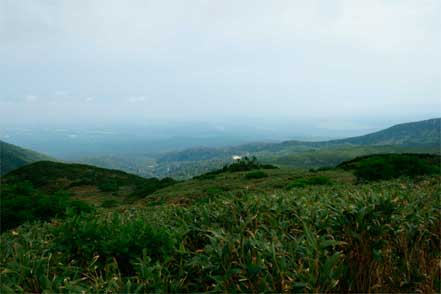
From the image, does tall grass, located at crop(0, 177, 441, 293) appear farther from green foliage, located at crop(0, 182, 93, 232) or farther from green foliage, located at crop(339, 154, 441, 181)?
green foliage, located at crop(339, 154, 441, 181)

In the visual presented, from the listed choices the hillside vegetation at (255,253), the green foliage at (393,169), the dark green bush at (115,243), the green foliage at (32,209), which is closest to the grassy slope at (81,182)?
the green foliage at (32,209)

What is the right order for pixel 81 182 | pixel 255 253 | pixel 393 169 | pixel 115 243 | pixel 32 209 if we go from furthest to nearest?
pixel 81 182 < pixel 393 169 < pixel 32 209 < pixel 115 243 < pixel 255 253

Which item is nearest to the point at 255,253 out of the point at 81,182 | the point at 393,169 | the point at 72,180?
the point at 393,169

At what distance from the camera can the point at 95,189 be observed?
113 feet

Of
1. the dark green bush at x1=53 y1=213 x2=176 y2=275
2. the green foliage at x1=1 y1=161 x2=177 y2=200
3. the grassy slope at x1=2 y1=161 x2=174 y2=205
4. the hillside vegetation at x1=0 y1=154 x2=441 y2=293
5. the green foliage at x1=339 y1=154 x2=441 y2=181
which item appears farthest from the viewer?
the green foliage at x1=1 y1=161 x2=177 y2=200

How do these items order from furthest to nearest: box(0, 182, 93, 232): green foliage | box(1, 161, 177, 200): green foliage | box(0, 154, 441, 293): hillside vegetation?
box(1, 161, 177, 200): green foliage
box(0, 182, 93, 232): green foliage
box(0, 154, 441, 293): hillside vegetation

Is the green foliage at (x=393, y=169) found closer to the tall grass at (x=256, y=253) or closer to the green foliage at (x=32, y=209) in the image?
the green foliage at (x=32, y=209)

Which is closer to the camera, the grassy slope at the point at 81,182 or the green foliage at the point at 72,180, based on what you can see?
the grassy slope at the point at 81,182

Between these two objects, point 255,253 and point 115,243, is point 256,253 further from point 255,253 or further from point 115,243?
point 115,243

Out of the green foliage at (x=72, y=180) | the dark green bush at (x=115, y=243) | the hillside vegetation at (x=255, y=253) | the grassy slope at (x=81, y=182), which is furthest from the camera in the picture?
the green foliage at (x=72, y=180)

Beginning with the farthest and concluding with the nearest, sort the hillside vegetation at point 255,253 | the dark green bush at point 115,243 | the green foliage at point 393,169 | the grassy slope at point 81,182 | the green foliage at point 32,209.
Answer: the grassy slope at point 81,182 < the green foliage at point 393,169 < the green foliage at point 32,209 < the dark green bush at point 115,243 < the hillside vegetation at point 255,253

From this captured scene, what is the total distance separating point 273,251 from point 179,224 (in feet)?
6.55

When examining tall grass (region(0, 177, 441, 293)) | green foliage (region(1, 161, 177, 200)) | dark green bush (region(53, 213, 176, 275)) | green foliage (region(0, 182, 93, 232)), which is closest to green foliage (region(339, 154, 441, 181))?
green foliage (region(0, 182, 93, 232))

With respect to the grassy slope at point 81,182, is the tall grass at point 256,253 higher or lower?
higher
